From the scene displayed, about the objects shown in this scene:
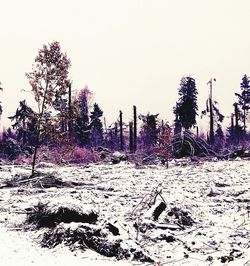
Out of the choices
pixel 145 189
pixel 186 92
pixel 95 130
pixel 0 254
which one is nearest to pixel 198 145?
pixel 145 189

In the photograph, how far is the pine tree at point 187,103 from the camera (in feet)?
166

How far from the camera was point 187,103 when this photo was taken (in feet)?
166

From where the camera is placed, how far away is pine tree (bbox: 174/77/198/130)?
5047cm

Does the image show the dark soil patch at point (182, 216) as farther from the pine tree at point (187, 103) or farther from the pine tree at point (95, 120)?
the pine tree at point (95, 120)

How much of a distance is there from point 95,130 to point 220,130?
918 inches

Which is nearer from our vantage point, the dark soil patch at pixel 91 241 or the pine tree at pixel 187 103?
the dark soil patch at pixel 91 241

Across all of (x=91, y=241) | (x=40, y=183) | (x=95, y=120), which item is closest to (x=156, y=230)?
(x=91, y=241)

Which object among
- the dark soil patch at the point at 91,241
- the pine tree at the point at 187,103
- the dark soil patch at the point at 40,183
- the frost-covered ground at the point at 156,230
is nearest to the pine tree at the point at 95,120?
the pine tree at the point at 187,103

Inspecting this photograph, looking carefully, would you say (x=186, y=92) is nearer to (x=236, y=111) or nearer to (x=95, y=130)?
(x=236, y=111)

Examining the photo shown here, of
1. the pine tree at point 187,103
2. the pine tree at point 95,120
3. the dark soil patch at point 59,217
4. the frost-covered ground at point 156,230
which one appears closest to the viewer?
the frost-covered ground at point 156,230

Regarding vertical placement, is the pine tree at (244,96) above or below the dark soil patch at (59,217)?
above

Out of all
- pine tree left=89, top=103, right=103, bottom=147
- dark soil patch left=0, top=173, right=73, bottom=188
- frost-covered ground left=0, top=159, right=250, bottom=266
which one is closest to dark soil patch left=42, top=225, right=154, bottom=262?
frost-covered ground left=0, top=159, right=250, bottom=266

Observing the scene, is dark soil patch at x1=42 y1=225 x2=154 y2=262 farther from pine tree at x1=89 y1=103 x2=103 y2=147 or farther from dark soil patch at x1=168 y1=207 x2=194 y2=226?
pine tree at x1=89 y1=103 x2=103 y2=147

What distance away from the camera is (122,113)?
187 feet
